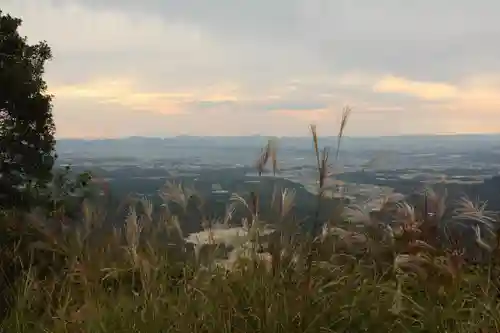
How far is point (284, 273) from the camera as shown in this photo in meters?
3.87

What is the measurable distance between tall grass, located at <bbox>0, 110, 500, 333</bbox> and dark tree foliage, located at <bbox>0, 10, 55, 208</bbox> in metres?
2.57

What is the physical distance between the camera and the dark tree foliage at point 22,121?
688 centimetres

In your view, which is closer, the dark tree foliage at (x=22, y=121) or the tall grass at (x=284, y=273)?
the tall grass at (x=284, y=273)

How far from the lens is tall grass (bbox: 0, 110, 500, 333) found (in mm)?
3604

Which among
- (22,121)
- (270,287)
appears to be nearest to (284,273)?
(270,287)

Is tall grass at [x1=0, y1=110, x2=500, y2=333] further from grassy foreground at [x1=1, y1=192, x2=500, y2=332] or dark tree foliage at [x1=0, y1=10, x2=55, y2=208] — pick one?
dark tree foliage at [x1=0, y1=10, x2=55, y2=208]

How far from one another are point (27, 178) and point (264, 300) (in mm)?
4186

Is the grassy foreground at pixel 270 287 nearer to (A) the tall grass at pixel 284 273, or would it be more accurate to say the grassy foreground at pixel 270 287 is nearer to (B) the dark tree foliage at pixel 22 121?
(A) the tall grass at pixel 284 273

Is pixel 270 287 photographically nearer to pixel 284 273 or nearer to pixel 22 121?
pixel 284 273

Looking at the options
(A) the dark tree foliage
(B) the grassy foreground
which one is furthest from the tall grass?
(A) the dark tree foliage

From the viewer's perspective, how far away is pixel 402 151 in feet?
13.7

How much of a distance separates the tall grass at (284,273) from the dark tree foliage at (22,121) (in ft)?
8.42

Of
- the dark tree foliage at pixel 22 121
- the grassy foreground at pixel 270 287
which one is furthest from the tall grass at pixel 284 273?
the dark tree foliage at pixel 22 121

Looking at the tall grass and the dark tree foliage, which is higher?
the dark tree foliage
